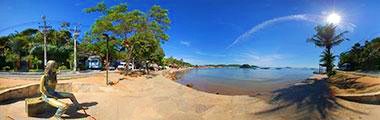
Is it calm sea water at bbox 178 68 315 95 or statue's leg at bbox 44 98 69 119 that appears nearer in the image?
statue's leg at bbox 44 98 69 119

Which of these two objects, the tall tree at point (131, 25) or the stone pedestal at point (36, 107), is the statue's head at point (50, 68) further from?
the tall tree at point (131, 25)

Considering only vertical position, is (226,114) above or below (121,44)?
below

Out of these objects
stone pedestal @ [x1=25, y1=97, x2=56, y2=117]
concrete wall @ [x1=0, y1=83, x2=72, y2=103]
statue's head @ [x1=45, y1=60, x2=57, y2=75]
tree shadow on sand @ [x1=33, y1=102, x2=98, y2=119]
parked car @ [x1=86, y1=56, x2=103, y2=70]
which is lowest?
tree shadow on sand @ [x1=33, y1=102, x2=98, y2=119]

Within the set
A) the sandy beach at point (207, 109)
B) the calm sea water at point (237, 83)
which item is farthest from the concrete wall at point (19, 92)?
the calm sea water at point (237, 83)

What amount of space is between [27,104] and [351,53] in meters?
44.1

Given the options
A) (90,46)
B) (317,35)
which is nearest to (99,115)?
(90,46)

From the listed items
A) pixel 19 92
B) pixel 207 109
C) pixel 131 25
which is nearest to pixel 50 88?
pixel 19 92

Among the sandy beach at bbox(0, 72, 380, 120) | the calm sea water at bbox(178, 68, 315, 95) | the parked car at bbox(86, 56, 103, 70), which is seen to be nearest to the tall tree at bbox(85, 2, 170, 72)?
the calm sea water at bbox(178, 68, 315, 95)

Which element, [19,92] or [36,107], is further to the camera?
[19,92]

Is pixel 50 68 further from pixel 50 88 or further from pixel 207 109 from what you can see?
pixel 207 109

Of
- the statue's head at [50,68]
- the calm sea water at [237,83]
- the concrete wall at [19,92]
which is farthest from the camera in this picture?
the calm sea water at [237,83]

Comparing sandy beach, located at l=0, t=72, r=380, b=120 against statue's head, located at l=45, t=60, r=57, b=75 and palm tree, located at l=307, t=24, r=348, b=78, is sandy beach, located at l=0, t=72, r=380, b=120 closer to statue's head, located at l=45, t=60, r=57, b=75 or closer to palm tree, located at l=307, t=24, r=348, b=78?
statue's head, located at l=45, t=60, r=57, b=75

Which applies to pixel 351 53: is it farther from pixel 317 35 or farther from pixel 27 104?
pixel 27 104

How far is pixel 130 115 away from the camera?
33.8 feet
